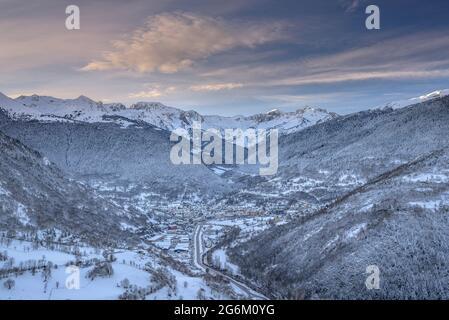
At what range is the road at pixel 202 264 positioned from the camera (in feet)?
199

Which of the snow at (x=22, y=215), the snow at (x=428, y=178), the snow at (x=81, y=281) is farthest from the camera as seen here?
the snow at (x=428, y=178)

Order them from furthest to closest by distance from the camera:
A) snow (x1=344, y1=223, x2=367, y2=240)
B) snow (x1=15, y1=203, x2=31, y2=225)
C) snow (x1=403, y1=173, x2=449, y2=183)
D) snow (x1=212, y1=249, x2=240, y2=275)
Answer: snow (x1=403, y1=173, x2=449, y2=183) → snow (x1=212, y1=249, x2=240, y2=275) → snow (x1=344, y1=223, x2=367, y2=240) → snow (x1=15, y1=203, x2=31, y2=225)

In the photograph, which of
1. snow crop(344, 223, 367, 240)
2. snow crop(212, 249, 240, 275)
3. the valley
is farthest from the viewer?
snow crop(212, 249, 240, 275)

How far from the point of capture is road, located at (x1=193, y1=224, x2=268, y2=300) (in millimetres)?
60537

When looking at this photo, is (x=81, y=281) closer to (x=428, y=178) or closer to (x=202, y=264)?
(x=202, y=264)

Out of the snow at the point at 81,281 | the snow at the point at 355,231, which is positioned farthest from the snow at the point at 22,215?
the snow at the point at 355,231

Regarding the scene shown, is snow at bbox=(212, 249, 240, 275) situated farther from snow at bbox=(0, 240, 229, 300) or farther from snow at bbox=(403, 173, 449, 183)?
snow at bbox=(403, 173, 449, 183)

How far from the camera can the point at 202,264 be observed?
8638 centimetres

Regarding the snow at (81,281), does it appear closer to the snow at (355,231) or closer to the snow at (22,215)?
the snow at (22,215)

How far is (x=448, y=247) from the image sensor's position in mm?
61250

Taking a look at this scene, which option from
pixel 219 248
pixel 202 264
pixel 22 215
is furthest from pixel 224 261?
pixel 22 215

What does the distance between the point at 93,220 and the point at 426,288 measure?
2516 inches

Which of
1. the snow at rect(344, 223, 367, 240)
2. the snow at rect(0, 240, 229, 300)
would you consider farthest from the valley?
the snow at rect(344, 223, 367, 240)
